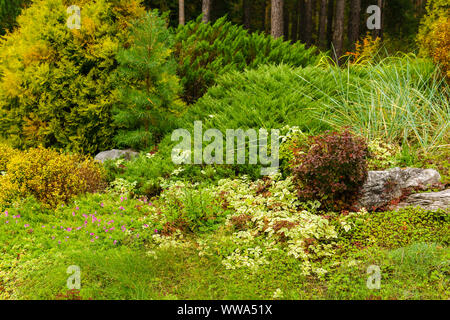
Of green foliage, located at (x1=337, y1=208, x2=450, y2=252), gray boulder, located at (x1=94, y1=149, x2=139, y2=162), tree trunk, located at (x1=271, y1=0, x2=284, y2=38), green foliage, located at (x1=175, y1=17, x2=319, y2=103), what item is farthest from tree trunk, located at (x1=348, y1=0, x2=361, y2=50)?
green foliage, located at (x1=337, y1=208, x2=450, y2=252)

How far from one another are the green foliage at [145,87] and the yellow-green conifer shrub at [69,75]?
1.23 feet

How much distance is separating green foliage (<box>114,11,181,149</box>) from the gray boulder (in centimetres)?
15

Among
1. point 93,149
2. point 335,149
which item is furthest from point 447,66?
point 93,149

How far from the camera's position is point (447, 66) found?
7391 mm

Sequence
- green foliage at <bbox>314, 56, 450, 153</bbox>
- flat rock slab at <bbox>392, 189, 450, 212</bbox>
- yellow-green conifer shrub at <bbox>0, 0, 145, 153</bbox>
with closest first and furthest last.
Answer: flat rock slab at <bbox>392, 189, 450, 212</bbox> → green foliage at <bbox>314, 56, 450, 153</bbox> → yellow-green conifer shrub at <bbox>0, 0, 145, 153</bbox>

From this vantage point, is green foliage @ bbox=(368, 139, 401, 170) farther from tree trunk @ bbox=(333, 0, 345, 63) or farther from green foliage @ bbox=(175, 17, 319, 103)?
tree trunk @ bbox=(333, 0, 345, 63)

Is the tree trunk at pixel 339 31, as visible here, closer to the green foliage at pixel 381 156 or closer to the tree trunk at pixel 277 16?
the tree trunk at pixel 277 16

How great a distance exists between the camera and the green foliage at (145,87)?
6.56m

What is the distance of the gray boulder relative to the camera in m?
6.76

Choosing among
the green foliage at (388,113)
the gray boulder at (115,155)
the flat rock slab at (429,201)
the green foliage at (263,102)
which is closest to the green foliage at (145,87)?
the gray boulder at (115,155)

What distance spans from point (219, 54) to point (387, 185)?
5.37 metres

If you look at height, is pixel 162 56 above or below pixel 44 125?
above
